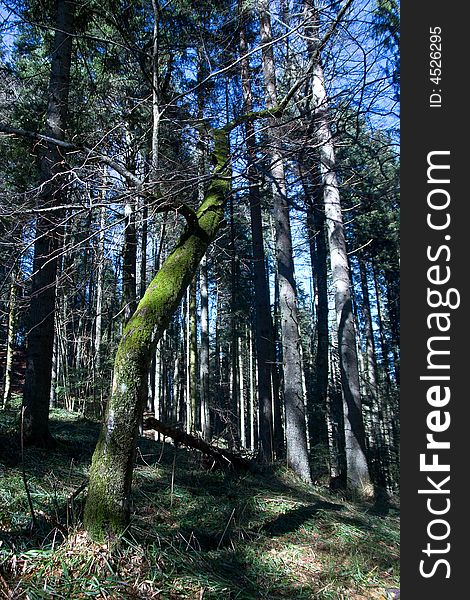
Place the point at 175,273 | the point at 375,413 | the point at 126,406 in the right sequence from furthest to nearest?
the point at 375,413
the point at 175,273
the point at 126,406

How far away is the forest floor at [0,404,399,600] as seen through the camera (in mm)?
2447

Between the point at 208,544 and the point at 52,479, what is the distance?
1629 millimetres

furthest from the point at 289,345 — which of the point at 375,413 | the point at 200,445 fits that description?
the point at 375,413

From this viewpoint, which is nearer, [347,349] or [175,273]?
[175,273]

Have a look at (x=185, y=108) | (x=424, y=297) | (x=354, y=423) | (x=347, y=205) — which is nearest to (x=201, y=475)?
(x=354, y=423)

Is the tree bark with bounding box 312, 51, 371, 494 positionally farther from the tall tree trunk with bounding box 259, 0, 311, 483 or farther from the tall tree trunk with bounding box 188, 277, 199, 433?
the tall tree trunk with bounding box 188, 277, 199, 433

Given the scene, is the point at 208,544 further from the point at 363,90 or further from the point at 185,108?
the point at 185,108

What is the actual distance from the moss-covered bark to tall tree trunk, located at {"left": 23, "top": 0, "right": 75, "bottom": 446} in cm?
216

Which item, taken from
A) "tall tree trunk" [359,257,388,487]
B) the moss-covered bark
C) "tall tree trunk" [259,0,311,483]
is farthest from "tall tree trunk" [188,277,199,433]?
the moss-covered bark

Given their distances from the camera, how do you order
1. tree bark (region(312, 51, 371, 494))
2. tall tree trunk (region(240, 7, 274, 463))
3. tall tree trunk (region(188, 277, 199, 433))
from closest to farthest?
1. tree bark (region(312, 51, 371, 494))
2. tall tree trunk (region(240, 7, 274, 463))
3. tall tree trunk (region(188, 277, 199, 433))

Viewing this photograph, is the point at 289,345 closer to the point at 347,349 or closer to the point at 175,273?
the point at 347,349

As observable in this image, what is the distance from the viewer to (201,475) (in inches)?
212

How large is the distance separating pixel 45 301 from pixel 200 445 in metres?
2.74

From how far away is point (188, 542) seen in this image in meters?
3.10
